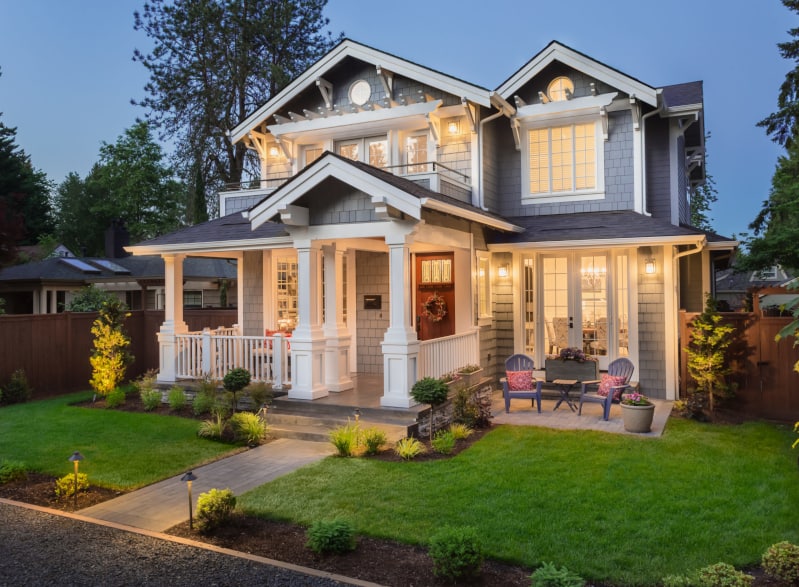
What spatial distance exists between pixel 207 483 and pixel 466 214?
18.7 feet

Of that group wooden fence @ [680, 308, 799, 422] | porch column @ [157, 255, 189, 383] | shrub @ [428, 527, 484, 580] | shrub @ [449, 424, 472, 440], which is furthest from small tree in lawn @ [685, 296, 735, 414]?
porch column @ [157, 255, 189, 383]

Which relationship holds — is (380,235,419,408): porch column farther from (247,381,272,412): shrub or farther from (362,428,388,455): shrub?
(247,381,272,412): shrub

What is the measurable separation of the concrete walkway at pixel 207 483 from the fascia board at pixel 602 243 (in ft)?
17.5

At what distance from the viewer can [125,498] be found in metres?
6.62

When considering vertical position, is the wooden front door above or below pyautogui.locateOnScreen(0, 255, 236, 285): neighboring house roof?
below

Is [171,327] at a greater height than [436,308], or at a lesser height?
lesser

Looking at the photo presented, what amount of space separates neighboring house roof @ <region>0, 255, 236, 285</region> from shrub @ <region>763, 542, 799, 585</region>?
20919 millimetres

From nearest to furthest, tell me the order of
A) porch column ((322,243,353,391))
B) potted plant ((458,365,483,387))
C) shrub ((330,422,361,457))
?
shrub ((330,422,361,457)) < porch column ((322,243,353,391)) < potted plant ((458,365,483,387))

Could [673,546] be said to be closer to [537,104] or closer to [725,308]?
[537,104]

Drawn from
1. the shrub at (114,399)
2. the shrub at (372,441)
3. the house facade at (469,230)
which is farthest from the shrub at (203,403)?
the shrub at (372,441)

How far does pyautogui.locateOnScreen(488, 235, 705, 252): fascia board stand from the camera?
1036 cm

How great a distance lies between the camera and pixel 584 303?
12109 mm

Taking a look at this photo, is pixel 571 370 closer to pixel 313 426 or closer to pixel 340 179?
pixel 313 426

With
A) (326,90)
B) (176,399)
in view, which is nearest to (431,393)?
(176,399)
